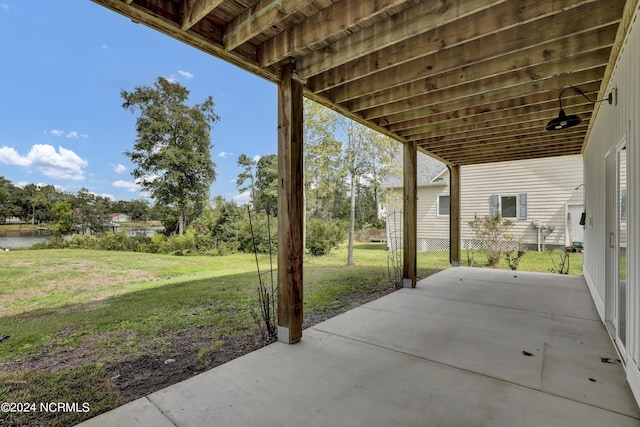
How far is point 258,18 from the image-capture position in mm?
2314

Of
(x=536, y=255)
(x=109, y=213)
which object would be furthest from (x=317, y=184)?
(x=536, y=255)

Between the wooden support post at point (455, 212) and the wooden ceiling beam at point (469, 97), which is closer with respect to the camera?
the wooden ceiling beam at point (469, 97)

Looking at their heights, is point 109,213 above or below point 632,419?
above

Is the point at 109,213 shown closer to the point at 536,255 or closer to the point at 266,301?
the point at 266,301

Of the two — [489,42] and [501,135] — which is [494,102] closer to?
[489,42]

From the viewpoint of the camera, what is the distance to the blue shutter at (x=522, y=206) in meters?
10.5

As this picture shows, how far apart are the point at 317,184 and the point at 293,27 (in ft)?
24.8

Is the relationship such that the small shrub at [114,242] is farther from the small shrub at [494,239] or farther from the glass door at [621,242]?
the glass door at [621,242]

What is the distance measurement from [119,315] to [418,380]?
4.13 metres

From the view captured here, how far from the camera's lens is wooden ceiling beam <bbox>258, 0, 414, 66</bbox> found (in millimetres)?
2137

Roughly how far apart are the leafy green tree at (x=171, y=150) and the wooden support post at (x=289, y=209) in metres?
9.64

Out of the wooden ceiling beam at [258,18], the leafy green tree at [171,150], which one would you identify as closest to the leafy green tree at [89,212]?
the leafy green tree at [171,150]

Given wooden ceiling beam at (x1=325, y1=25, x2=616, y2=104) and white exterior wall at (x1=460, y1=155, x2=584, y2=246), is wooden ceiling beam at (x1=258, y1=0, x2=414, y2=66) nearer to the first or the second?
wooden ceiling beam at (x1=325, y1=25, x2=616, y2=104)

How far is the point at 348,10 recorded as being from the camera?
2.24 meters
